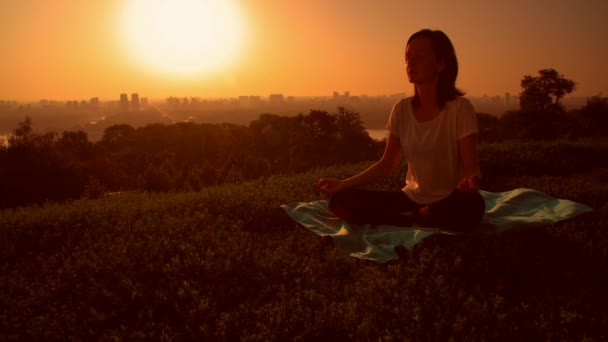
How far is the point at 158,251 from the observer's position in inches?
186

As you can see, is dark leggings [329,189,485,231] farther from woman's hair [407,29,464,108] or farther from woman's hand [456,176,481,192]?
woman's hair [407,29,464,108]

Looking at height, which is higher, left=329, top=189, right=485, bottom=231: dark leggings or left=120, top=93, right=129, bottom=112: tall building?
left=120, top=93, right=129, bottom=112: tall building

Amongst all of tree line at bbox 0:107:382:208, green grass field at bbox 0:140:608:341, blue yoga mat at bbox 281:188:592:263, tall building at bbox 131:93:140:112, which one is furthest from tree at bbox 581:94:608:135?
tall building at bbox 131:93:140:112

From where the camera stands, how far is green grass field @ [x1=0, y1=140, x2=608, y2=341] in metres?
3.28

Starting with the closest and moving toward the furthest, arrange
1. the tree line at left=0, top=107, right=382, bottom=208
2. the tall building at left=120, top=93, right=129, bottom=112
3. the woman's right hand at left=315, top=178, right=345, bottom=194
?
1. the woman's right hand at left=315, top=178, right=345, bottom=194
2. the tree line at left=0, top=107, right=382, bottom=208
3. the tall building at left=120, top=93, right=129, bottom=112

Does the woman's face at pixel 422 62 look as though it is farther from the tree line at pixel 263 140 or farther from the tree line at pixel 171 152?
the tree line at pixel 263 140

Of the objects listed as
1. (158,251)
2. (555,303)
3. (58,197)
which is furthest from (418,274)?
(58,197)

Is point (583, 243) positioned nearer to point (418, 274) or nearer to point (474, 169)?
point (474, 169)

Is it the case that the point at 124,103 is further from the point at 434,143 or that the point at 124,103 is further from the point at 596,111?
the point at 434,143

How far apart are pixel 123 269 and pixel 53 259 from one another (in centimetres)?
101

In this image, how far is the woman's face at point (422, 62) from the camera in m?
4.60

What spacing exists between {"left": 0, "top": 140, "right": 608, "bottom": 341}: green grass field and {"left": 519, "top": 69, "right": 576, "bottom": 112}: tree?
34162 mm

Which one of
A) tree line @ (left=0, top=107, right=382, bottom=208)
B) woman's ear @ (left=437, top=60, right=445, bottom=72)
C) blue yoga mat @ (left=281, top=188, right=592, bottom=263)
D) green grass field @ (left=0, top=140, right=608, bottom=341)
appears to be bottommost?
tree line @ (left=0, top=107, right=382, bottom=208)

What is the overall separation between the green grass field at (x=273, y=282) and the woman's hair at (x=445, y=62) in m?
1.63
